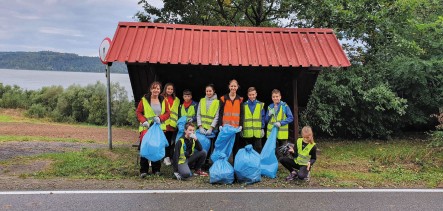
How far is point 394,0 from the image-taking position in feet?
34.7

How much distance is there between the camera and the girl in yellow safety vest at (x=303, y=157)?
5641 mm

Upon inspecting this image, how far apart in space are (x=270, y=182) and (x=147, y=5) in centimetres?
1064

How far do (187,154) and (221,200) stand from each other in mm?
1467

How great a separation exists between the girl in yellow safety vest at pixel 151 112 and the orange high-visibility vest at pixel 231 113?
105cm

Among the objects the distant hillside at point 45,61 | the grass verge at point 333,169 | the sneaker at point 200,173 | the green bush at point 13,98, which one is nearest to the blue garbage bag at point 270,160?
the grass verge at point 333,169

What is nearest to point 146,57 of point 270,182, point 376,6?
point 270,182

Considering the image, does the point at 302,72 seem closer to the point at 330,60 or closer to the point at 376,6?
the point at 330,60

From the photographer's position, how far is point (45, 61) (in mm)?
77000

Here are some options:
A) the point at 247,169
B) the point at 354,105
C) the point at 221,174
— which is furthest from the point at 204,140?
the point at 354,105

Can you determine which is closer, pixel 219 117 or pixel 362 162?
pixel 219 117

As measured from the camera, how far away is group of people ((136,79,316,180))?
19.3 ft

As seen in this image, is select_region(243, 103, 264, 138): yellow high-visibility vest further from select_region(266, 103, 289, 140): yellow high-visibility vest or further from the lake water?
the lake water

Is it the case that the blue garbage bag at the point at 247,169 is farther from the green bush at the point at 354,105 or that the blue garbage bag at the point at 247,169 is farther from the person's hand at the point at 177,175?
the green bush at the point at 354,105

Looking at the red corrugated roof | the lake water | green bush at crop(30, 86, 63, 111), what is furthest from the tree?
green bush at crop(30, 86, 63, 111)
